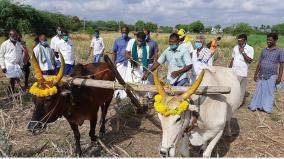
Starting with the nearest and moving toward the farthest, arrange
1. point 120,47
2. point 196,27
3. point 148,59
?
point 148,59
point 120,47
point 196,27

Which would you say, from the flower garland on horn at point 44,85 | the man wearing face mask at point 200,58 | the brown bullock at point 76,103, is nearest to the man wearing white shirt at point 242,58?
the man wearing face mask at point 200,58

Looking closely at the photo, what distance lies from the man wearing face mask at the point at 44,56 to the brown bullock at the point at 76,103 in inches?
89.1

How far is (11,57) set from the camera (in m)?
8.55

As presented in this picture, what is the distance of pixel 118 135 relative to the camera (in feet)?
20.8

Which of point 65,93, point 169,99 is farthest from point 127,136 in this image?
point 169,99

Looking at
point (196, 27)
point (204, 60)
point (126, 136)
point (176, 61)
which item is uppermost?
point (176, 61)

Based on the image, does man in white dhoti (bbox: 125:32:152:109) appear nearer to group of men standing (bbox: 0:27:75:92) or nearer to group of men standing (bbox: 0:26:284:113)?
group of men standing (bbox: 0:26:284:113)

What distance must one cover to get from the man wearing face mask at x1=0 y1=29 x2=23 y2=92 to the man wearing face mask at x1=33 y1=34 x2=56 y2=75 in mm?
745

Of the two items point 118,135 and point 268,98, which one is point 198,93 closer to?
point 118,135

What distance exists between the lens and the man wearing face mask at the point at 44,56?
816cm

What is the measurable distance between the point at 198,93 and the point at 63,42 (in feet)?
16.9

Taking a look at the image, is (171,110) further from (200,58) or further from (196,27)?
(196,27)

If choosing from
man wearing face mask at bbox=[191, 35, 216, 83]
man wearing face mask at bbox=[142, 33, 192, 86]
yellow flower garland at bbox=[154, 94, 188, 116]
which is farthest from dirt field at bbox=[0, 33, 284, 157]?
yellow flower garland at bbox=[154, 94, 188, 116]

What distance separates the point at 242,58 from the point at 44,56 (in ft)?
14.5
